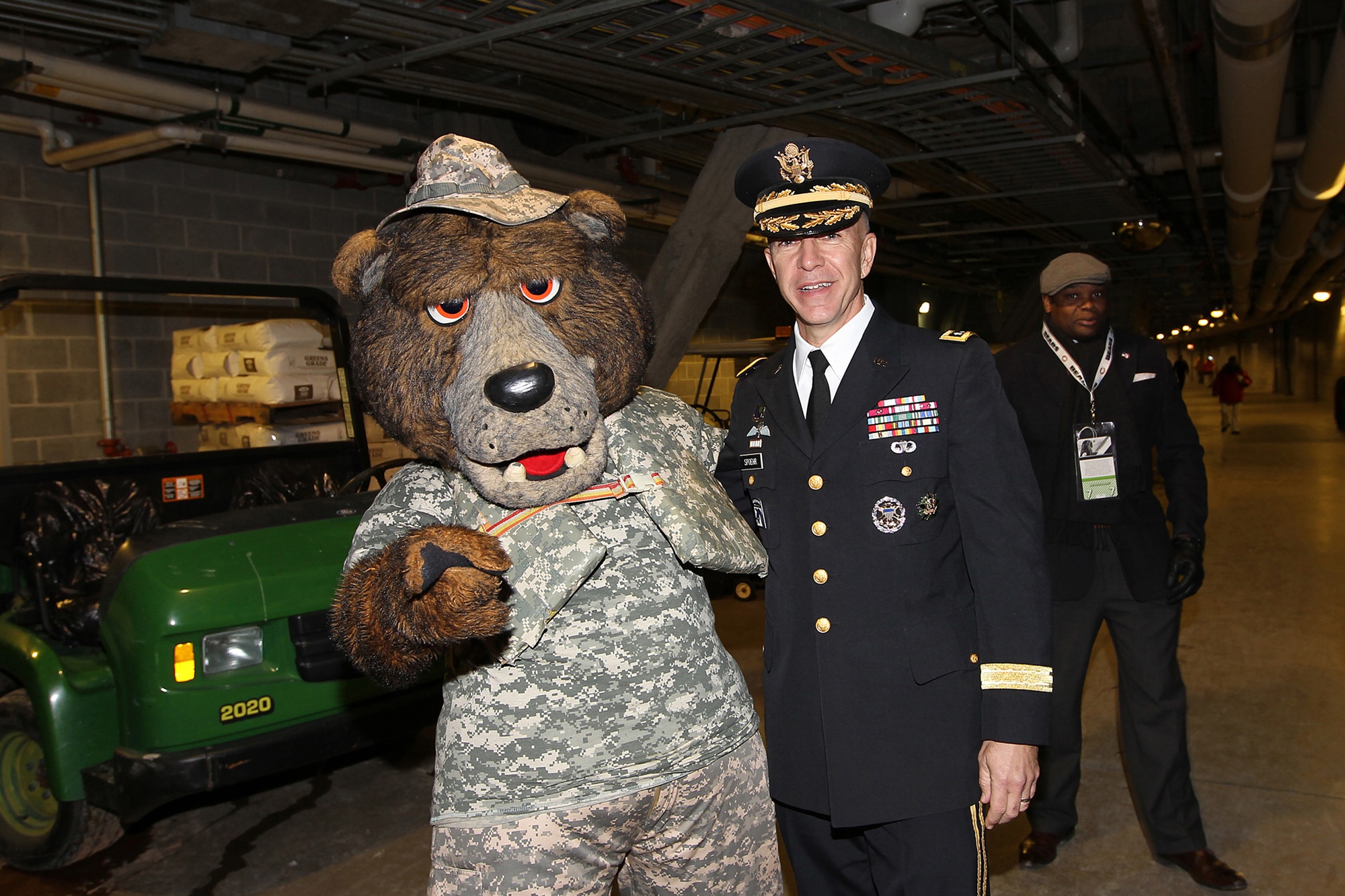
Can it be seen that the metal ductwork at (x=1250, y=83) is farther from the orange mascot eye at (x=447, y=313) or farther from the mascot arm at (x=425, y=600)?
the mascot arm at (x=425, y=600)

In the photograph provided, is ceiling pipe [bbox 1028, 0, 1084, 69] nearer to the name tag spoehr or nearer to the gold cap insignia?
the name tag spoehr

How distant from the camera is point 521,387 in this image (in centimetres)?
155

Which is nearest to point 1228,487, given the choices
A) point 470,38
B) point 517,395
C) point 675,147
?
point 675,147

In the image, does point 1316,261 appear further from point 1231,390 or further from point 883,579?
point 883,579

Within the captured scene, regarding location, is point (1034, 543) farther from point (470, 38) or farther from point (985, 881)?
point (470, 38)

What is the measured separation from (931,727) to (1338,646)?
460cm

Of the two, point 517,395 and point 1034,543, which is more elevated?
point 517,395

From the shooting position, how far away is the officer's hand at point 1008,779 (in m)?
1.77

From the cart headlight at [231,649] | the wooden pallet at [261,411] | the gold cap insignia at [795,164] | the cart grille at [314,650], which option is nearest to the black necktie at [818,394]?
the gold cap insignia at [795,164]

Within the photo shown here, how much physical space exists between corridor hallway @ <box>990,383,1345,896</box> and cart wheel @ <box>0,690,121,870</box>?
296cm

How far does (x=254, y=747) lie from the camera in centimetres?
322

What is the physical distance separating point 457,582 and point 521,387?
0.33m

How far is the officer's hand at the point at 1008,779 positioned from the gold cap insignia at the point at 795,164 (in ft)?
3.58

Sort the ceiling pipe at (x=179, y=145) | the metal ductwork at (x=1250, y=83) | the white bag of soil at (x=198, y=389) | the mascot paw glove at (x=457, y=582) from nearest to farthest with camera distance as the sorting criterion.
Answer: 1. the mascot paw glove at (x=457, y=582)
2. the metal ductwork at (x=1250, y=83)
3. the ceiling pipe at (x=179, y=145)
4. the white bag of soil at (x=198, y=389)
